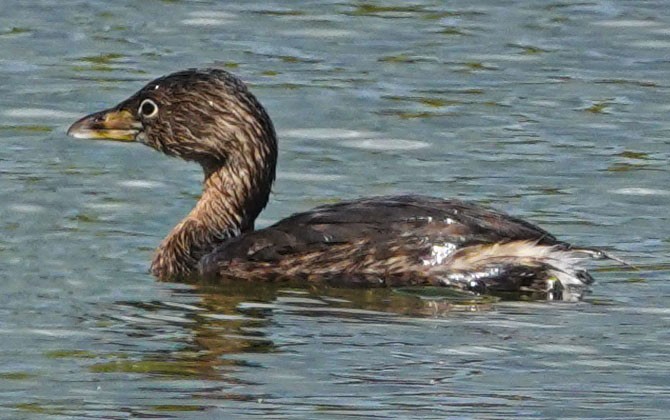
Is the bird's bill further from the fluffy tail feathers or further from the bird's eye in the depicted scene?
the fluffy tail feathers

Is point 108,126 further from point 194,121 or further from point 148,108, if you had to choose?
point 194,121

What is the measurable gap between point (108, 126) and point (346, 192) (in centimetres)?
157

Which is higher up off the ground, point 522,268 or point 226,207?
point 522,268

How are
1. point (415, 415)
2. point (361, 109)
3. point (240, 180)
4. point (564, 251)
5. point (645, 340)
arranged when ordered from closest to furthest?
point (415, 415), point (645, 340), point (564, 251), point (240, 180), point (361, 109)

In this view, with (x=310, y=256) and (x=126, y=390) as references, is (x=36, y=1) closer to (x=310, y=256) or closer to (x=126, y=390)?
(x=310, y=256)

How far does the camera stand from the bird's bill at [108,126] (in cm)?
1312

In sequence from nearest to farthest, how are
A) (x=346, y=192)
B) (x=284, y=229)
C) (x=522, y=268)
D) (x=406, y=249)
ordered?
1. (x=522, y=268)
2. (x=406, y=249)
3. (x=284, y=229)
4. (x=346, y=192)

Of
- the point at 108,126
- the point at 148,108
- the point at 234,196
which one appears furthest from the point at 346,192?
the point at 108,126

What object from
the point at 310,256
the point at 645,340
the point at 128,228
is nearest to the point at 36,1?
the point at 128,228

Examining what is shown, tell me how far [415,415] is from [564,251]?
2687mm

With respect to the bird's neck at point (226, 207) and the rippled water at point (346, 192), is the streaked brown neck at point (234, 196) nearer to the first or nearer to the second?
the bird's neck at point (226, 207)

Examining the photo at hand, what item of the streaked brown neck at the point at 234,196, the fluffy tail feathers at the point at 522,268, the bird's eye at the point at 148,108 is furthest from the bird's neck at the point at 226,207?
the fluffy tail feathers at the point at 522,268

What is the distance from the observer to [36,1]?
711 inches

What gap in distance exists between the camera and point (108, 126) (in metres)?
13.1
